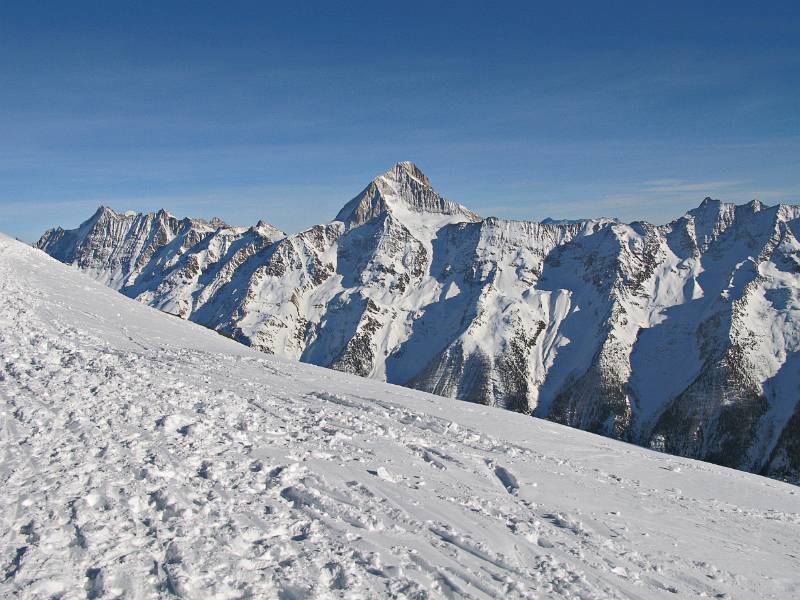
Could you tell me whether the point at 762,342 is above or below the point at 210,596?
above

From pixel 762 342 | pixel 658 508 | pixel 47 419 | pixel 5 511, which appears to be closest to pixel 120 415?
pixel 47 419

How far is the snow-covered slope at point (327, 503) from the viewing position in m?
10.2

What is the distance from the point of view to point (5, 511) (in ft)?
36.7

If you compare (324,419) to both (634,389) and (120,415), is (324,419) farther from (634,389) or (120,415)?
(634,389)

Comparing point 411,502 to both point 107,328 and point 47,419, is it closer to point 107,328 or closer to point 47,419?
point 47,419

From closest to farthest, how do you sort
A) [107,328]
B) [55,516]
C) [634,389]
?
[55,516] < [107,328] < [634,389]

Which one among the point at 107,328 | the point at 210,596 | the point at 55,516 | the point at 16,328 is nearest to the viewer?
the point at 210,596

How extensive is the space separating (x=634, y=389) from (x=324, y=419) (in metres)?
179

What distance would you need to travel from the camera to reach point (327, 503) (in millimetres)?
12930

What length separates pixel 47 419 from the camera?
54.0 feet

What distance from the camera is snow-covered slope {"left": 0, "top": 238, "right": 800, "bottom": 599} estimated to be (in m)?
10.2

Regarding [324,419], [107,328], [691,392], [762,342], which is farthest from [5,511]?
[762,342]

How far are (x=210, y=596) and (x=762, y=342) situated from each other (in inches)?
7808

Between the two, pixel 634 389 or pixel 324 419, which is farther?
pixel 634 389
